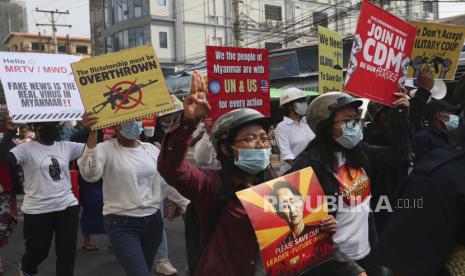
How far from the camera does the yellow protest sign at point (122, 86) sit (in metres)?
3.96

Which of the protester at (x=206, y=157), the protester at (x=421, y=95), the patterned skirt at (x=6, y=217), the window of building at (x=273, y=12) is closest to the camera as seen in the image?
the protester at (x=206, y=157)

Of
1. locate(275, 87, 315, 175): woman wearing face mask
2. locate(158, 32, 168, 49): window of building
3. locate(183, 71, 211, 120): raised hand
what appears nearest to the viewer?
locate(183, 71, 211, 120): raised hand

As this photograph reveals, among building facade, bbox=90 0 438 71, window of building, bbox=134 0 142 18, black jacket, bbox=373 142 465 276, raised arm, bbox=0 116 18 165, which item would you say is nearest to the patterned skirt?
raised arm, bbox=0 116 18 165

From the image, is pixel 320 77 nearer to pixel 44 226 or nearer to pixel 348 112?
pixel 348 112

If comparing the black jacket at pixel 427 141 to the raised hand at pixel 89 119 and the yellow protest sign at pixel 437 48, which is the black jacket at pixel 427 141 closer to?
the yellow protest sign at pixel 437 48

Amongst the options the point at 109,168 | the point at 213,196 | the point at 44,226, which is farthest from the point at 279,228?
the point at 44,226

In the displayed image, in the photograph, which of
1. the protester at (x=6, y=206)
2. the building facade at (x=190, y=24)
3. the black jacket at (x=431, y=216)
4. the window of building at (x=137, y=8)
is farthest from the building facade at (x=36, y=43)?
the black jacket at (x=431, y=216)

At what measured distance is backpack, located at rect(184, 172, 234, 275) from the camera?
2.46m

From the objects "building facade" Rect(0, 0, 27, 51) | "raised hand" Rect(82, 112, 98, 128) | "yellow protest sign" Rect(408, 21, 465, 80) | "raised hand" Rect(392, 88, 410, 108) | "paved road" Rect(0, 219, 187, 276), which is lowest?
"paved road" Rect(0, 219, 187, 276)

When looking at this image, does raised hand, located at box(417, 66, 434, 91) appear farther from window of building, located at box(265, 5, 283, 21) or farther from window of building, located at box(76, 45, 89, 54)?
window of building, located at box(76, 45, 89, 54)

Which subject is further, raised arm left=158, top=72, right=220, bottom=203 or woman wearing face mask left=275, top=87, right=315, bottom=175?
woman wearing face mask left=275, top=87, right=315, bottom=175

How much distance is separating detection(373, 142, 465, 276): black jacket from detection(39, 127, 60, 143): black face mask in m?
3.85

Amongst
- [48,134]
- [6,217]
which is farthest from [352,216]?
[6,217]

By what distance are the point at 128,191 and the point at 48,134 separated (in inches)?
50.6
